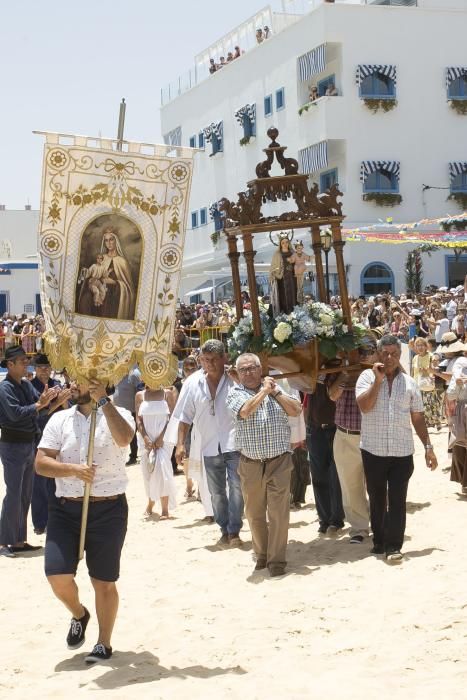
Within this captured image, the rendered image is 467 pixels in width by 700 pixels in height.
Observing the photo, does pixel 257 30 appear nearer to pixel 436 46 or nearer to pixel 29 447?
pixel 436 46

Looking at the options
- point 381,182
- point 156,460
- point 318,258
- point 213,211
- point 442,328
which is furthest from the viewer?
point 213,211

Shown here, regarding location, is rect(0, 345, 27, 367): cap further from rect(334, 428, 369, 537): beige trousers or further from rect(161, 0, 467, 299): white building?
rect(161, 0, 467, 299): white building

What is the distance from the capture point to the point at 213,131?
156 ft

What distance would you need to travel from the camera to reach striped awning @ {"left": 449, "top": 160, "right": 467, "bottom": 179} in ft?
131

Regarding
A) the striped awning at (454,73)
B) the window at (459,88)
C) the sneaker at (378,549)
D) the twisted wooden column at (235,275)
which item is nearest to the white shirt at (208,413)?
the twisted wooden column at (235,275)

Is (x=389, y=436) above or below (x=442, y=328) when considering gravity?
below

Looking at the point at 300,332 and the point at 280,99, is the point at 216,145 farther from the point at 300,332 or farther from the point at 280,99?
the point at 300,332

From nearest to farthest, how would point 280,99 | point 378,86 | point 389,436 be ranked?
point 389,436, point 378,86, point 280,99

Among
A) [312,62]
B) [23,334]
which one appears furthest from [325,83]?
[23,334]

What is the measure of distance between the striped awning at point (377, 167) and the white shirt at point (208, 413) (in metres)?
28.3

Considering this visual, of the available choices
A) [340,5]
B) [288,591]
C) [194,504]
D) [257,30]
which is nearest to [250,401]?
[288,591]

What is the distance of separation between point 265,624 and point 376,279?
31350 mm

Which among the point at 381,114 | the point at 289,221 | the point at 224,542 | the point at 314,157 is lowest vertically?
the point at 224,542

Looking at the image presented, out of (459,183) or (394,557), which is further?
(459,183)
